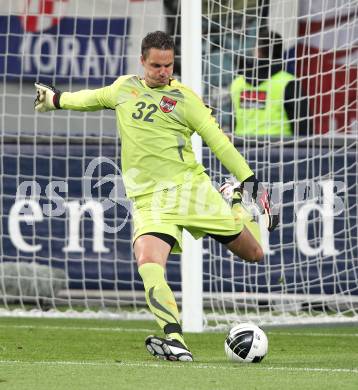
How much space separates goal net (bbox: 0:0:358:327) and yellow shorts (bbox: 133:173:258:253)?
3.15 meters

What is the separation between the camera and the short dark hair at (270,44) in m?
10.7

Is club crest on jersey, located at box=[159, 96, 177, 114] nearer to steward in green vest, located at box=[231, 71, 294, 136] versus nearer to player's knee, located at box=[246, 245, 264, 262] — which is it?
player's knee, located at box=[246, 245, 264, 262]

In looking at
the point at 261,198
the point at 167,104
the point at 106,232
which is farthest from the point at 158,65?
the point at 106,232

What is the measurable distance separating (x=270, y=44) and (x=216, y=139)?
12.6 feet

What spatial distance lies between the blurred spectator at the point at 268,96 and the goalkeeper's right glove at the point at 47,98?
134 inches

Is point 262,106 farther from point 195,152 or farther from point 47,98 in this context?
point 47,98

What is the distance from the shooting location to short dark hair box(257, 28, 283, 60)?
1073cm

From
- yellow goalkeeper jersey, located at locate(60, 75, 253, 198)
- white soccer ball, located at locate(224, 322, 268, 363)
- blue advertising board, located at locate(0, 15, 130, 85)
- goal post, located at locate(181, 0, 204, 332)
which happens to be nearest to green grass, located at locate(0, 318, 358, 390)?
white soccer ball, located at locate(224, 322, 268, 363)

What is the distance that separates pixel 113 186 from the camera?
464 inches

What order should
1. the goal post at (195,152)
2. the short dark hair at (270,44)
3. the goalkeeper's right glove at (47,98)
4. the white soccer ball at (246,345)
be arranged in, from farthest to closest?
the short dark hair at (270,44)
the goal post at (195,152)
the goalkeeper's right glove at (47,98)
the white soccer ball at (246,345)

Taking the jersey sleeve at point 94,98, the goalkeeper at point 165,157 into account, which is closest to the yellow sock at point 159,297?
the goalkeeper at point 165,157

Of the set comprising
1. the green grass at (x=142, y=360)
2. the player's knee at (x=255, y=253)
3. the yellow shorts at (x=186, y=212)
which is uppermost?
the yellow shorts at (x=186, y=212)

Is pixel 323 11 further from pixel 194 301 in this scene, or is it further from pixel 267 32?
pixel 194 301

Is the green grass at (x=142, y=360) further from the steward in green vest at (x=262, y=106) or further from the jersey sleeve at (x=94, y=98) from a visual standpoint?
the steward in green vest at (x=262, y=106)
